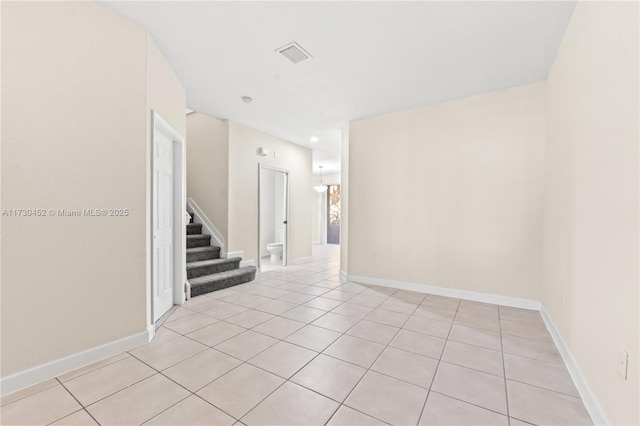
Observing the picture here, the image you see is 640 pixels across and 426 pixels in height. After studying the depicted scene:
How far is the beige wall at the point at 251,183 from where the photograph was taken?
4824mm

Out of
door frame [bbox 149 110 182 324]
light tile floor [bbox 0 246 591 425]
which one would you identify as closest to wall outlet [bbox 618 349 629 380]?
light tile floor [bbox 0 246 591 425]

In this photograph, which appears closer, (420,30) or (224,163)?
(420,30)

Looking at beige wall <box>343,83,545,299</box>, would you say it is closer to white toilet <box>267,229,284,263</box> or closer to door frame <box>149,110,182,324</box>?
white toilet <box>267,229,284,263</box>

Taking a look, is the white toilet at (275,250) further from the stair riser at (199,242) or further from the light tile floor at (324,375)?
the light tile floor at (324,375)

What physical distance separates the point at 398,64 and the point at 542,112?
1862 millimetres

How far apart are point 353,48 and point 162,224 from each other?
9.05 feet

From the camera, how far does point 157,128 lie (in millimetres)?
2816

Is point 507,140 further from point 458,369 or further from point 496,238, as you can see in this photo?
point 458,369

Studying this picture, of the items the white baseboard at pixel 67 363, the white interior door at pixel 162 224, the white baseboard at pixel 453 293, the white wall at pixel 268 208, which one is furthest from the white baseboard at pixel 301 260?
the white baseboard at pixel 67 363

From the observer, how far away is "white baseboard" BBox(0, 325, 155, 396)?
5.68 feet

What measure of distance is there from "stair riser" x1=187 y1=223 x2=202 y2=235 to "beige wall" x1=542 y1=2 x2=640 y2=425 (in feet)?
16.4

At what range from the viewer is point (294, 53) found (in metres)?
2.67

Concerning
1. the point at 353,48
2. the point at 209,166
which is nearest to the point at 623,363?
the point at 353,48

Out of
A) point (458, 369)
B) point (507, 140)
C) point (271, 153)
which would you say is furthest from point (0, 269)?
point (507, 140)
